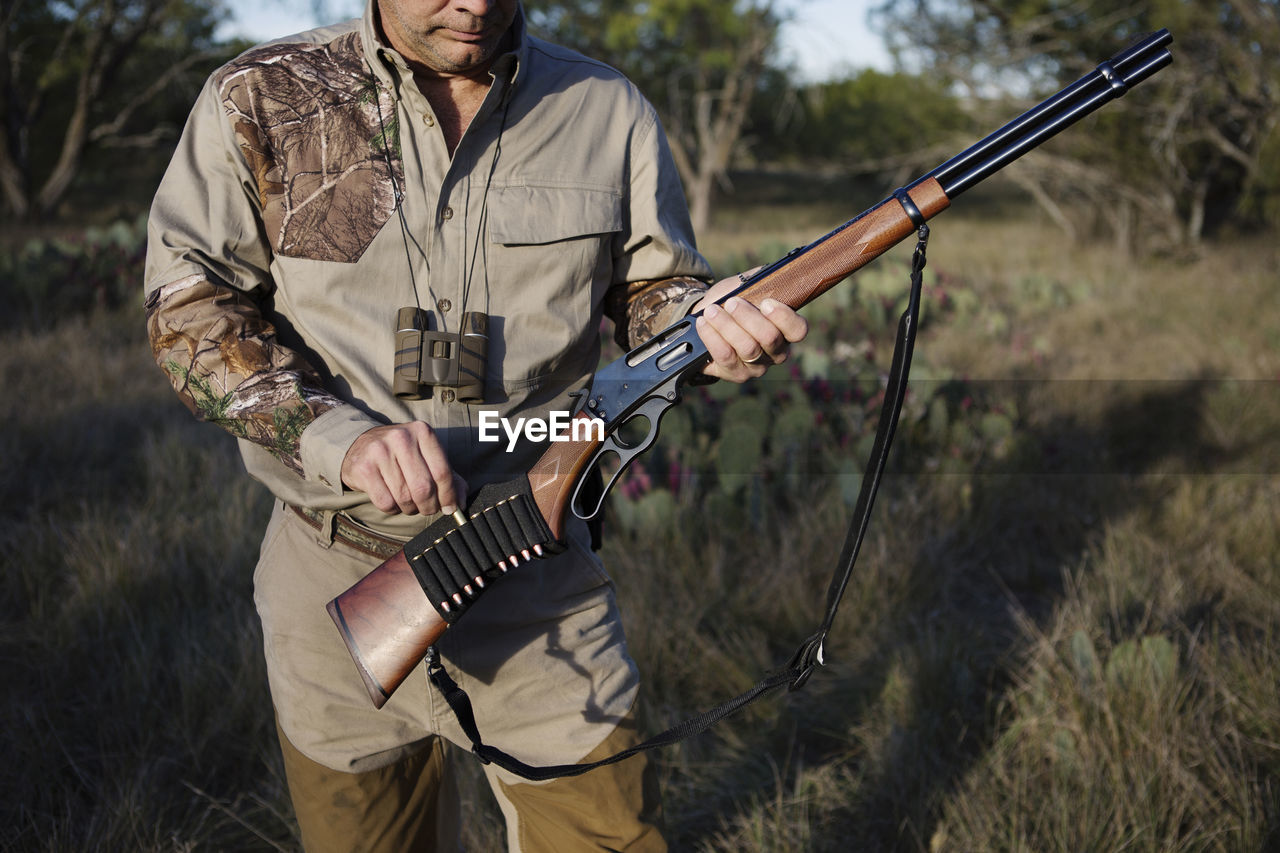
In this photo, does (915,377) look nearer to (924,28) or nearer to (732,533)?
(732,533)

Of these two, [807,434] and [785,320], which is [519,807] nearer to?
[785,320]

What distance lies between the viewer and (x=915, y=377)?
19.0 ft

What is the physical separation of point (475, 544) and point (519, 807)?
0.65m

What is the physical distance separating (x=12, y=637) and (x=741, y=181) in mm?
40498

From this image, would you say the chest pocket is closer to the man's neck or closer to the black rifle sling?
the man's neck

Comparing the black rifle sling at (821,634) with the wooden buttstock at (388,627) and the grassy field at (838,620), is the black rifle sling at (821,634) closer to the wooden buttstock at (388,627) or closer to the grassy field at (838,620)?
the wooden buttstock at (388,627)

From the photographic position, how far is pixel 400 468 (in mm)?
1602

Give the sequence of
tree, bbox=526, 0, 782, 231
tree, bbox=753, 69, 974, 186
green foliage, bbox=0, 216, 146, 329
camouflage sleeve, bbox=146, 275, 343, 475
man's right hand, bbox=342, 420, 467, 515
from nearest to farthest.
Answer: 1. man's right hand, bbox=342, 420, 467, 515
2. camouflage sleeve, bbox=146, 275, 343, 475
3. green foliage, bbox=0, 216, 146, 329
4. tree, bbox=526, 0, 782, 231
5. tree, bbox=753, 69, 974, 186

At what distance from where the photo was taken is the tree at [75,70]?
16766mm

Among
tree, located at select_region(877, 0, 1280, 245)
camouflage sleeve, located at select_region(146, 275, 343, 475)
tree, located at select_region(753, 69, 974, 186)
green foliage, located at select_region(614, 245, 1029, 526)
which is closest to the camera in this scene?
camouflage sleeve, located at select_region(146, 275, 343, 475)

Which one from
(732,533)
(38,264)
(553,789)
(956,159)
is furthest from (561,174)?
(38,264)

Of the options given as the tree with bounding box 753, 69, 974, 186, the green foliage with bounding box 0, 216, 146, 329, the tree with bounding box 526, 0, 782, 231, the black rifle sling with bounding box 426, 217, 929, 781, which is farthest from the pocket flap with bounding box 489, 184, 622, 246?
the tree with bounding box 753, 69, 974, 186

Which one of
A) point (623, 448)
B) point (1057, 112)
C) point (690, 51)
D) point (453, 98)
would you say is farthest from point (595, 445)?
point (690, 51)

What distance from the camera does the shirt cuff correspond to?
1.65 m
